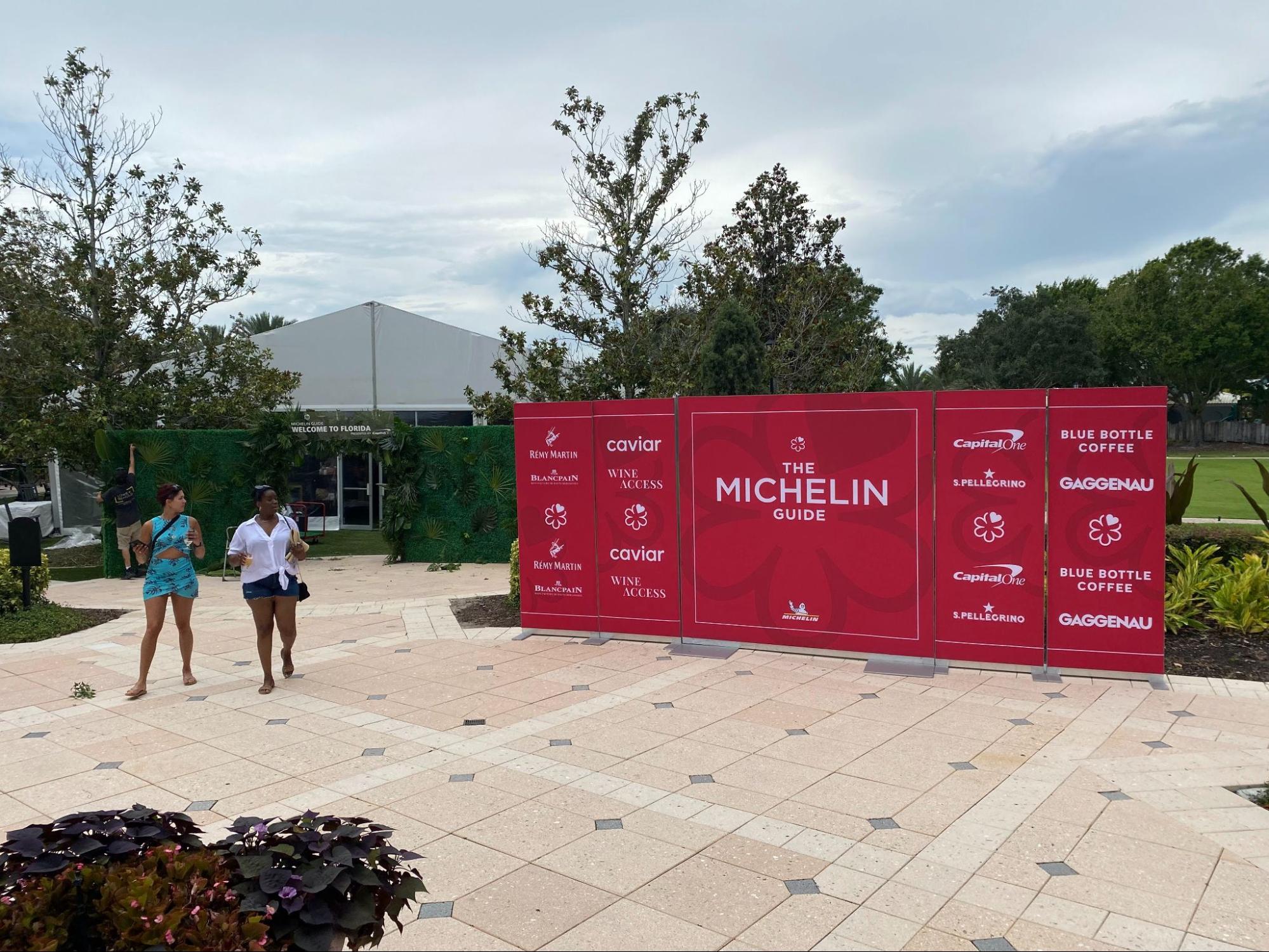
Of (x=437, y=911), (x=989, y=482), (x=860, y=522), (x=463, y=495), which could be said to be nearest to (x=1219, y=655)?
(x=989, y=482)

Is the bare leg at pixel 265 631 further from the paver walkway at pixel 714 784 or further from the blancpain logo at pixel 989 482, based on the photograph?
the blancpain logo at pixel 989 482

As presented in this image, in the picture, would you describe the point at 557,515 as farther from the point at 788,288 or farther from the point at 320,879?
the point at 788,288

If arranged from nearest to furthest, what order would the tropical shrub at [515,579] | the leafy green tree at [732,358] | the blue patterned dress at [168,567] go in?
the blue patterned dress at [168,567] < the tropical shrub at [515,579] < the leafy green tree at [732,358]

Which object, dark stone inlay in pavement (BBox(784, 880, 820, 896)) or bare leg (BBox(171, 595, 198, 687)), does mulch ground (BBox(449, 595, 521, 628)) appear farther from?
dark stone inlay in pavement (BBox(784, 880, 820, 896))

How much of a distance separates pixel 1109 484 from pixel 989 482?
2.96ft

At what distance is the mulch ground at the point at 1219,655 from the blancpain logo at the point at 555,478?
569 centimetres

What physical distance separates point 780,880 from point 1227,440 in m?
74.9

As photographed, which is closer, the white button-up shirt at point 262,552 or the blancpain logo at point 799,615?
the white button-up shirt at point 262,552

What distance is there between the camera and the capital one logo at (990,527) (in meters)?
7.77

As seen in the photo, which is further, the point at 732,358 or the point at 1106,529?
the point at 732,358

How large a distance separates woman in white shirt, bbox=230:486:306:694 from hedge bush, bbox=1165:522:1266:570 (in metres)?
9.15

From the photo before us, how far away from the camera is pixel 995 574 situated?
7832 mm

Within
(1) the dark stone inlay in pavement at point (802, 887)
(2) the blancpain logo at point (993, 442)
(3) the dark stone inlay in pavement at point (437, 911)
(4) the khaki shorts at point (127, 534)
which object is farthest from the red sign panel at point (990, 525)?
(4) the khaki shorts at point (127, 534)

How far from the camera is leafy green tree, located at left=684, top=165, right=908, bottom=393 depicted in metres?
18.2
